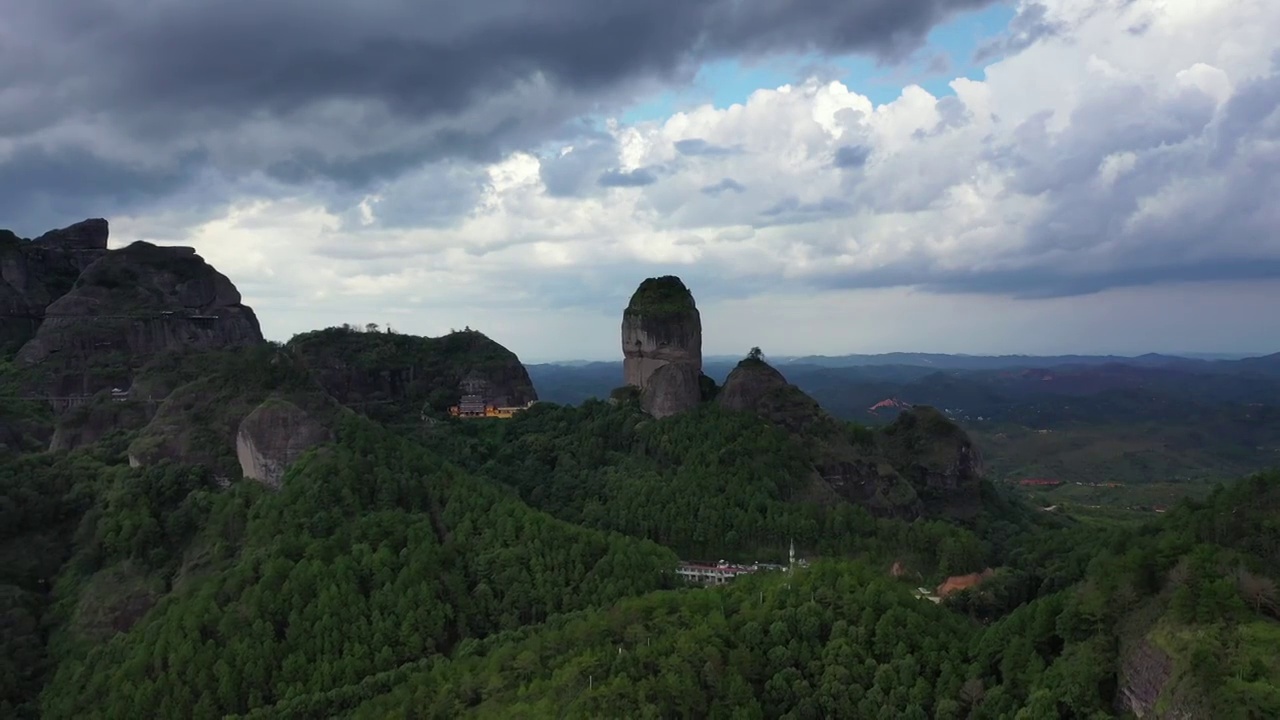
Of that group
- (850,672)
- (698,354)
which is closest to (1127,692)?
(850,672)

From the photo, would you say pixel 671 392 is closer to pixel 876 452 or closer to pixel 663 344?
pixel 663 344

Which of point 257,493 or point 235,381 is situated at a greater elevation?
point 235,381

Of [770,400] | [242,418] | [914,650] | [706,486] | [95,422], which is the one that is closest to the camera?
[914,650]

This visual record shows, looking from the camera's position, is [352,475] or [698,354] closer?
[352,475]

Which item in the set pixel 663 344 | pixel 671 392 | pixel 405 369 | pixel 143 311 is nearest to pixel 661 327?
pixel 663 344

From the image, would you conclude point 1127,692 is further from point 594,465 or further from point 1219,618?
point 594,465

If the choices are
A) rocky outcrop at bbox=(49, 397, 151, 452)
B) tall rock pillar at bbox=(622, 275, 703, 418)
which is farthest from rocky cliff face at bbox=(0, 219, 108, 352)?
tall rock pillar at bbox=(622, 275, 703, 418)
